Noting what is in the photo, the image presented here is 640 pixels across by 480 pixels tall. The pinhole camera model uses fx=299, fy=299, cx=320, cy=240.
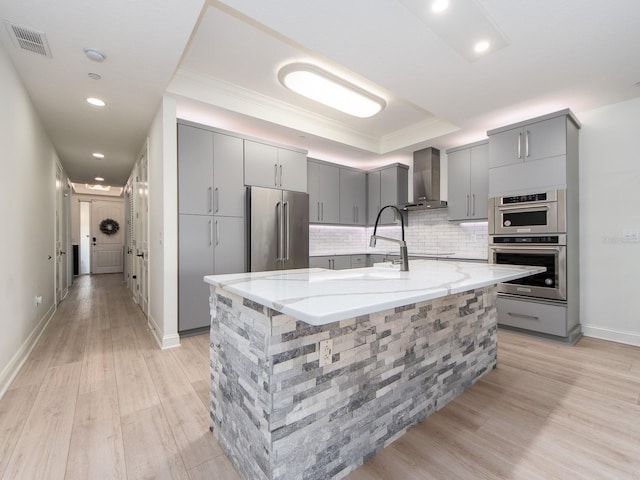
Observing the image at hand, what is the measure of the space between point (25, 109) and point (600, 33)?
4.83m

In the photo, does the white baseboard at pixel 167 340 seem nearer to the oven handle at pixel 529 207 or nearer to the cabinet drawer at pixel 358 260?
the cabinet drawer at pixel 358 260

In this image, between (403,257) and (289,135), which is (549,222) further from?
(289,135)

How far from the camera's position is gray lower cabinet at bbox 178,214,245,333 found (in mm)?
3229

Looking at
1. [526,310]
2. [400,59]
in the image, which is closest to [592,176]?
[526,310]

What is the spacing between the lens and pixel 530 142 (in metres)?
3.37

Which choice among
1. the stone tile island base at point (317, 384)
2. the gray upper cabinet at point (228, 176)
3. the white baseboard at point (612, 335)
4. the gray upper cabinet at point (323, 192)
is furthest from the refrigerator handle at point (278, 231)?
the white baseboard at point (612, 335)

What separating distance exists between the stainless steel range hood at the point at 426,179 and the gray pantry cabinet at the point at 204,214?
9.10 ft

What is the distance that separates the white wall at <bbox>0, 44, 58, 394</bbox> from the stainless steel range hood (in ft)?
15.1

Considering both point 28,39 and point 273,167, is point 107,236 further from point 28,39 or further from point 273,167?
point 28,39

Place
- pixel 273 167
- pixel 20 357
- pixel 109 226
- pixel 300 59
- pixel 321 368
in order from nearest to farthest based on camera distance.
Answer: pixel 321 368 < pixel 20 357 < pixel 300 59 < pixel 273 167 < pixel 109 226

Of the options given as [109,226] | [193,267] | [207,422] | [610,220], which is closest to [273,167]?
[193,267]

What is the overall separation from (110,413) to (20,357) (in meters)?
1.39

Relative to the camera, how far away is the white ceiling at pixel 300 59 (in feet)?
6.31

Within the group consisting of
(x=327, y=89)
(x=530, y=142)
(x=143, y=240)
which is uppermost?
(x=327, y=89)
